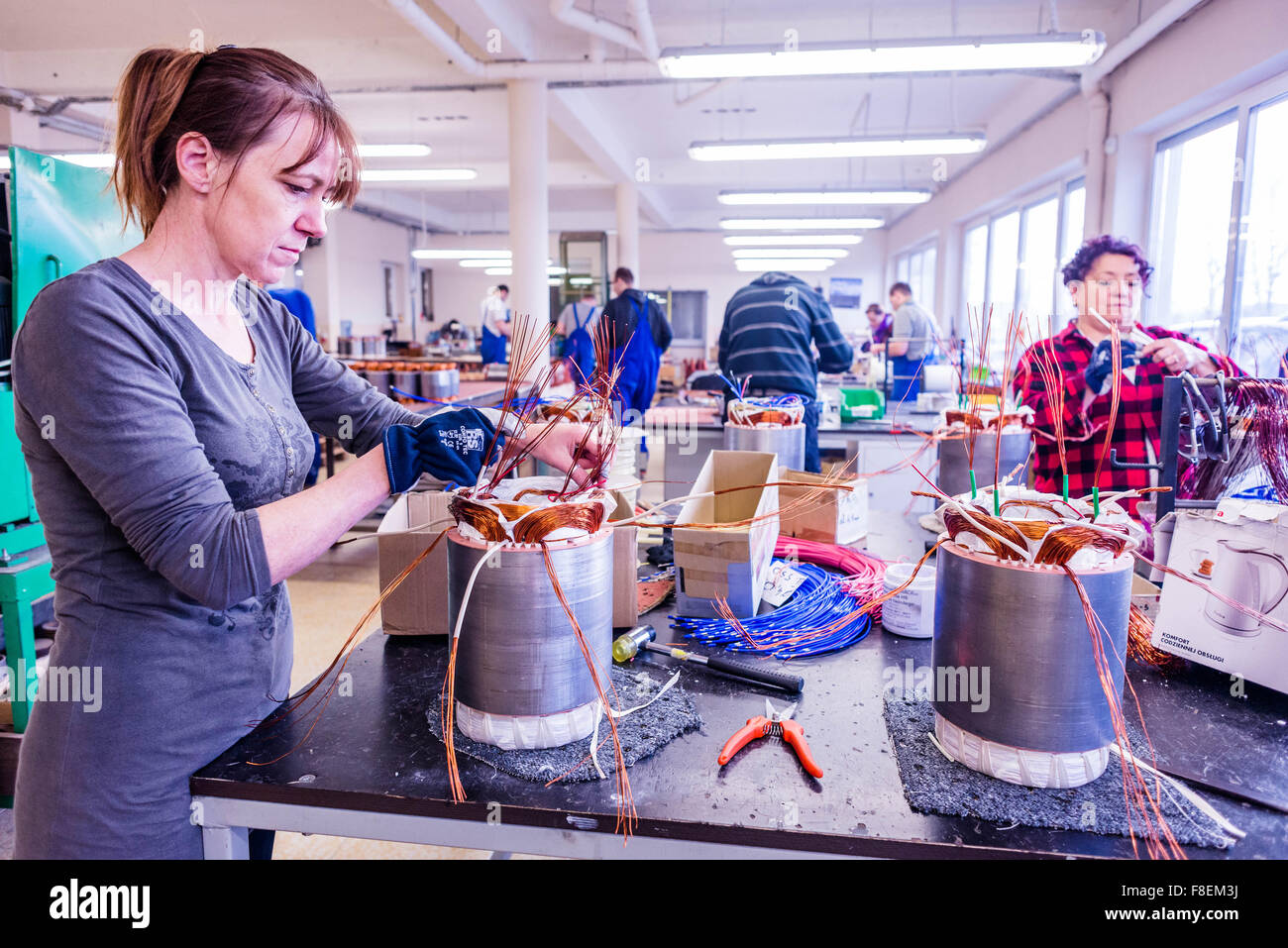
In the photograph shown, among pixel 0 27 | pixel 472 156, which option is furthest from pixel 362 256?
pixel 0 27

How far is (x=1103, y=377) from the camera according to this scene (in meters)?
2.18

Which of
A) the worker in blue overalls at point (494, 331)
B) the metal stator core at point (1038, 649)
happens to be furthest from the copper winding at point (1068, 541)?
the worker in blue overalls at point (494, 331)

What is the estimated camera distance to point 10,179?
222 centimetres

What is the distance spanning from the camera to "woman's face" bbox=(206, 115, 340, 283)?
35.7 inches

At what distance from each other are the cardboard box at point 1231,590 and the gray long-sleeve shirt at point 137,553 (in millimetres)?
1169

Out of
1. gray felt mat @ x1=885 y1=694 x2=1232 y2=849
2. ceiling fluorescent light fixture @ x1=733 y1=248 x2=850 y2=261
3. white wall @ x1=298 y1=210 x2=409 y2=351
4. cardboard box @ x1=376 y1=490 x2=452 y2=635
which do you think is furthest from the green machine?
ceiling fluorescent light fixture @ x1=733 y1=248 x2=850 y2=261

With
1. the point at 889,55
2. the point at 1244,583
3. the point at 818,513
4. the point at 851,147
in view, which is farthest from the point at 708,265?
the point at 1244,583

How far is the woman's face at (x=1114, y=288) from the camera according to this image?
7.70 feet

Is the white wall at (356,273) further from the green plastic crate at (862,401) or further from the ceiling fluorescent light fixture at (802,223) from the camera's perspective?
the green plastic crate at (862,401)

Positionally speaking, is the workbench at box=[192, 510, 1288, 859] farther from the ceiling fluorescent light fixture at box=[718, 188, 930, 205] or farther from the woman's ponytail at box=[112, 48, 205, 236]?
the ceiling fluorescent light fixture at box=[718, 188, 930, 205]

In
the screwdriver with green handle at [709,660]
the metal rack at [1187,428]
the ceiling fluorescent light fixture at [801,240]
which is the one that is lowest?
the screwdriver with green handle at [709,660]

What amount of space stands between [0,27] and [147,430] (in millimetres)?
7428

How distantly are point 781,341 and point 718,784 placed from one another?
113 inches
